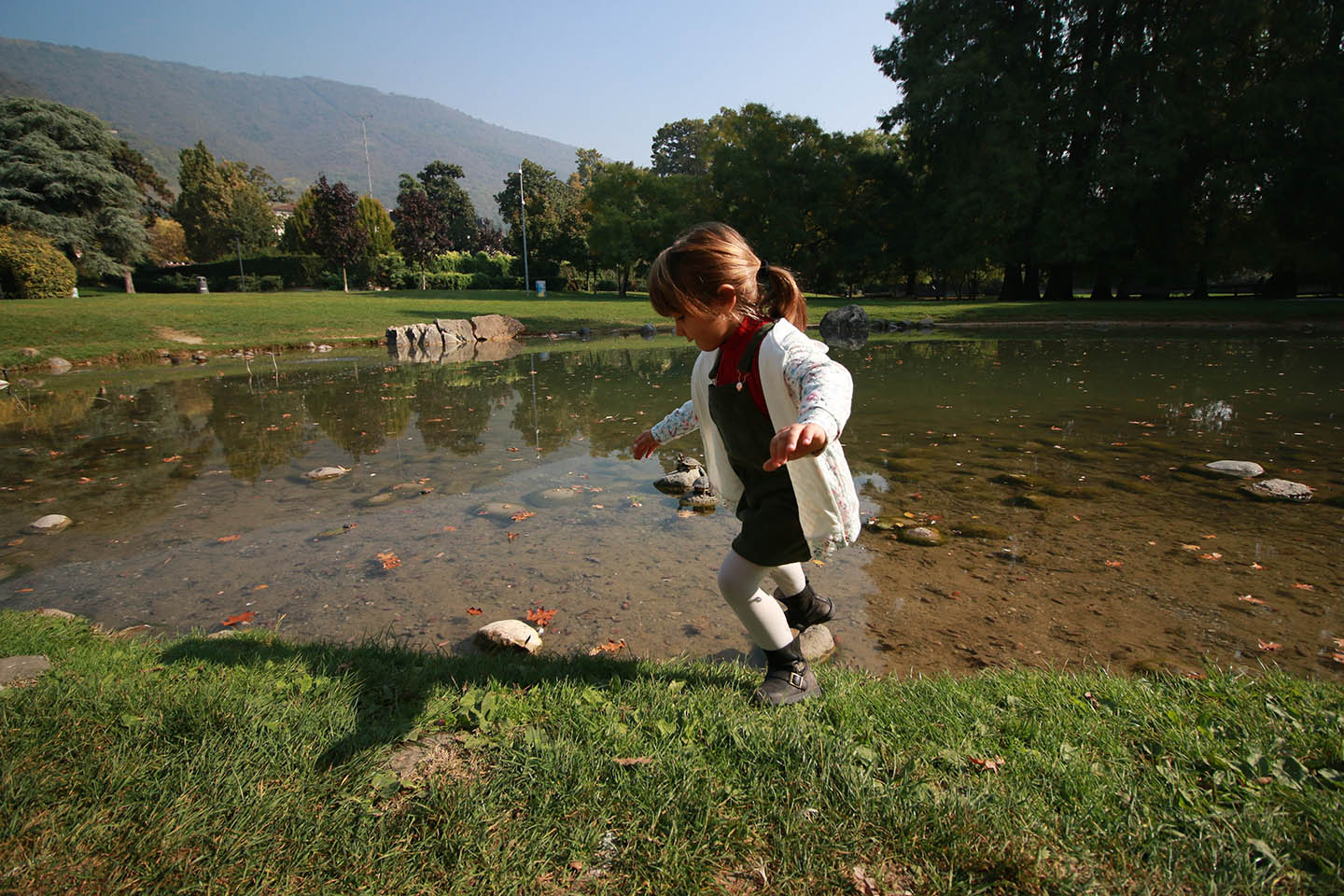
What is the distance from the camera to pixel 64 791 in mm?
1980

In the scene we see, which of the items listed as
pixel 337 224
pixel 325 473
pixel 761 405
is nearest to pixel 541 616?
pixel 761 405

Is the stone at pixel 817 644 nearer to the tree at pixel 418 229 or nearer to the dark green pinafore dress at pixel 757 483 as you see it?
the dark green pinafore dress at pixel 757 483

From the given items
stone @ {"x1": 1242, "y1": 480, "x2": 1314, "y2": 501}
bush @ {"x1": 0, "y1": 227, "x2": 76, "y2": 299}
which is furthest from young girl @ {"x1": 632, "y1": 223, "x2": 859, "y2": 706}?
bush @ {"x1": 0, "y1": 227, "x2": 76, "y2": 299}

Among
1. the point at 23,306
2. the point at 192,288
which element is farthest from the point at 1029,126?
the point at 192,288

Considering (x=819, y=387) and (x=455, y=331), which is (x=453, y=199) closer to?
(x=455, y=331)

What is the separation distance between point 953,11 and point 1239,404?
34.2 metres

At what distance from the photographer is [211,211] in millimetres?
61000

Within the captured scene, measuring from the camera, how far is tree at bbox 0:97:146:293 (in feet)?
118

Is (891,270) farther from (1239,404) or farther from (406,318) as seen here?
(1239,404)

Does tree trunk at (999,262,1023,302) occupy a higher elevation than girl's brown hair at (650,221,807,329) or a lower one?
higher

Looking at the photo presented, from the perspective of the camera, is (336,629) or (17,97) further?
(17,97)

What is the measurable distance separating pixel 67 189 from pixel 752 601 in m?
50.3

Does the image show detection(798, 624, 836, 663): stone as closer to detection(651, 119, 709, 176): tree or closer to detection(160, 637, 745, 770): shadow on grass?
detection(160, 637, 745, 770): shadow on grass

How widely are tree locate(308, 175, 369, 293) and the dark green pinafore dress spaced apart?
155 ft
